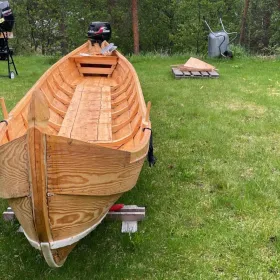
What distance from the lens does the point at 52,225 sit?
2510mm

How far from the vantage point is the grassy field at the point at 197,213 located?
123 inches

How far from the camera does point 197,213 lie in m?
3.85

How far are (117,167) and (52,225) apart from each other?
58cm

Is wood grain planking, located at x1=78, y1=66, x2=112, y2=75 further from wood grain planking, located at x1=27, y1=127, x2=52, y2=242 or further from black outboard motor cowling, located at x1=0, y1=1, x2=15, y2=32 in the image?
wood grain planking, located at x1=27, y1=127, x2=52, y2=242

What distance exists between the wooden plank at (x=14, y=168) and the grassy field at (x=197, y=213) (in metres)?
0.86

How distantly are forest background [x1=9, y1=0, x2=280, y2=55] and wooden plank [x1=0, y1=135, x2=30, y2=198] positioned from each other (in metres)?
18.6

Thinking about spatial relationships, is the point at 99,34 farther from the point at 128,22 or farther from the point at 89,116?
the point at 128,22

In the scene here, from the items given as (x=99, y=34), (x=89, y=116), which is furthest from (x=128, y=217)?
(x=99, y=34)

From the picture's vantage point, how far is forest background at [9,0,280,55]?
21.5 m

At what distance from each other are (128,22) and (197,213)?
1934 cm

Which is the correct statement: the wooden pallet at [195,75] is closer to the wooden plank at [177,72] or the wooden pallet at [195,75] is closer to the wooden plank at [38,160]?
the wooden plank at [177,72]

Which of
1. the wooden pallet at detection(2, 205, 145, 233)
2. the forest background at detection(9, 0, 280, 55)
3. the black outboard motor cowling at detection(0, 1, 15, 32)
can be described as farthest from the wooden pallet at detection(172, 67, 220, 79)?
the forest background at detection(9, 0, 280, 55)

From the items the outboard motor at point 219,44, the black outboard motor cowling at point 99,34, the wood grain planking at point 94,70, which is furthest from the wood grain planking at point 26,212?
the outboard motor at point 219,44

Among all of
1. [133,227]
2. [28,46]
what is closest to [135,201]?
[133,227]
